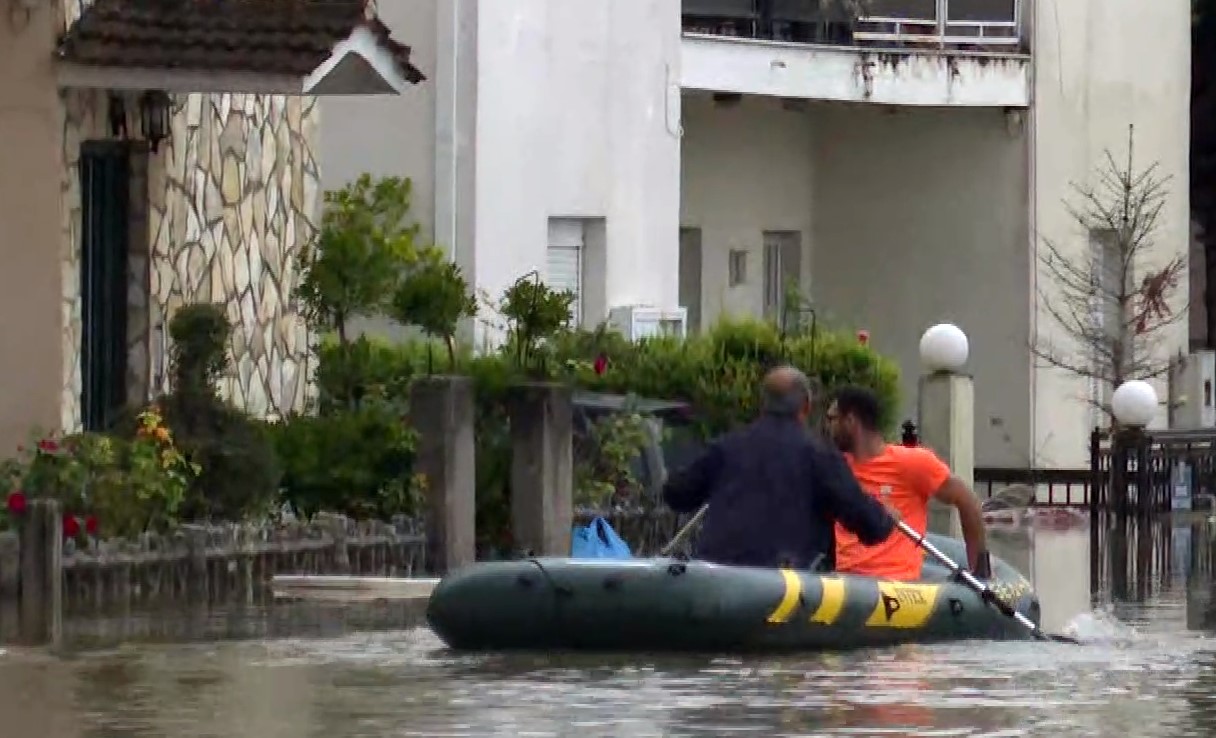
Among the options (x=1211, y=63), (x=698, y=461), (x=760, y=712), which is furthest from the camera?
(x=1211, y=63)

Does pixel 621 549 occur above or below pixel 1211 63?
below

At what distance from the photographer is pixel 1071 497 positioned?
36625mm

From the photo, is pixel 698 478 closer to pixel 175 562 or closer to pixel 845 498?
pixel 845 498

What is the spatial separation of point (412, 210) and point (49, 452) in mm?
10065

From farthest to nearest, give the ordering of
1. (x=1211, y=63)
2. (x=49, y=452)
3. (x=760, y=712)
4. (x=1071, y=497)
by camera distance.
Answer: (x=1211, y=63)
(x=1071, y=497)
(x=49, y=452)
(x=760, y=712)

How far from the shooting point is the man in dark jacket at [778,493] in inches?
705

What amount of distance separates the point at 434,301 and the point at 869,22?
13.3 meters

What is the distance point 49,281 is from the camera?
71.6 ft

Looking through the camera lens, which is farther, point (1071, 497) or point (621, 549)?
point (1071, 497)

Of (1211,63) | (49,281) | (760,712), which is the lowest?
(760,712)

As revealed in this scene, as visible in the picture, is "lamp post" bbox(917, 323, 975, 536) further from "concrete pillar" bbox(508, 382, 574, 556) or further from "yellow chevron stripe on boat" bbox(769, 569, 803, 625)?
"yellow chevron stripe on boat" bbox(769, 569, 803, 625)

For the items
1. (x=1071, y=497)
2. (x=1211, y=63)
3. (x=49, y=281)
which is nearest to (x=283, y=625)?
(x=49, y=281)

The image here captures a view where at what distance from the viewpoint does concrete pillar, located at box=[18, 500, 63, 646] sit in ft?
54.9

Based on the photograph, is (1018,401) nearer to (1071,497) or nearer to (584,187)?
(1071,497)
